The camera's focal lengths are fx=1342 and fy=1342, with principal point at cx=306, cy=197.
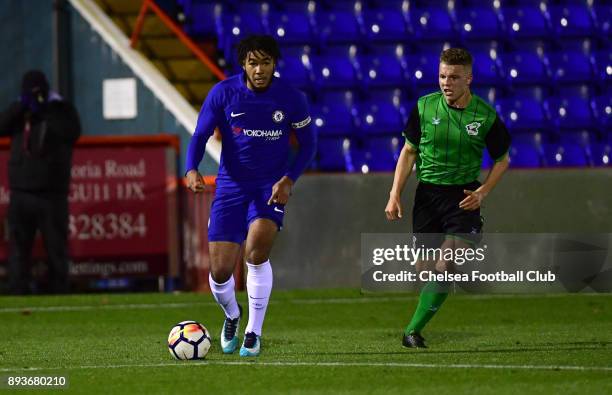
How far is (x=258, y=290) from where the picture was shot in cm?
825

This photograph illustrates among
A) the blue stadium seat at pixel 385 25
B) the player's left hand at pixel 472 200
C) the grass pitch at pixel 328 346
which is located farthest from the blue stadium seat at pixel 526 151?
the player's left hand at pixel 472 200

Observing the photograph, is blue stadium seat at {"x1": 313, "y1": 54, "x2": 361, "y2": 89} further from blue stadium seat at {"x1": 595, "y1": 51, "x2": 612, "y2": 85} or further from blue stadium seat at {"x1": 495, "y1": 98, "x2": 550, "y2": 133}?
blue stadium seat at {"x1": 595, "y1": 51, "x2": 612, "y2": 85}

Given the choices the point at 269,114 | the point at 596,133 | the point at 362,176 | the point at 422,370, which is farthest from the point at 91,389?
the point at 596,133

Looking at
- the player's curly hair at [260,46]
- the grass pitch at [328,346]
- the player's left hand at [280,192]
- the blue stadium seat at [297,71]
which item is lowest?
the grass pitch at [328,346]

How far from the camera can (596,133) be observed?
17.1m

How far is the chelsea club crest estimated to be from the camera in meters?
8.16

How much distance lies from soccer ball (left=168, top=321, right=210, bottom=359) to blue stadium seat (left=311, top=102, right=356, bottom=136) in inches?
343

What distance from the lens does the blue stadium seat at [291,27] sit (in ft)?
55.8

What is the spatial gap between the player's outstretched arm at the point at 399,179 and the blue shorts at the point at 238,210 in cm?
68

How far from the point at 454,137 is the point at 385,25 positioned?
9024 millimetres

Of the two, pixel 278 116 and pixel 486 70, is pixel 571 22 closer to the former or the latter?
pixel 486 70

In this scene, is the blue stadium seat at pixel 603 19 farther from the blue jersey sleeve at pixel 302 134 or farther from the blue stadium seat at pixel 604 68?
the blue jersey sleeve at pixel 302 134

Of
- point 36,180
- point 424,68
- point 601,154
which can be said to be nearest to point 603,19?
point 601,154

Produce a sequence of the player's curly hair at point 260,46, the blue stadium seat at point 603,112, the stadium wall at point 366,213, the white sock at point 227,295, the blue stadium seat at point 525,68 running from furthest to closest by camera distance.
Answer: the blue stadium seat at point 525,68 < the blue stadium seat at point 603,112 < the stadium wall at point 366,213 < the white sock at point 227,295 < the player's curly hair at point 260,46
